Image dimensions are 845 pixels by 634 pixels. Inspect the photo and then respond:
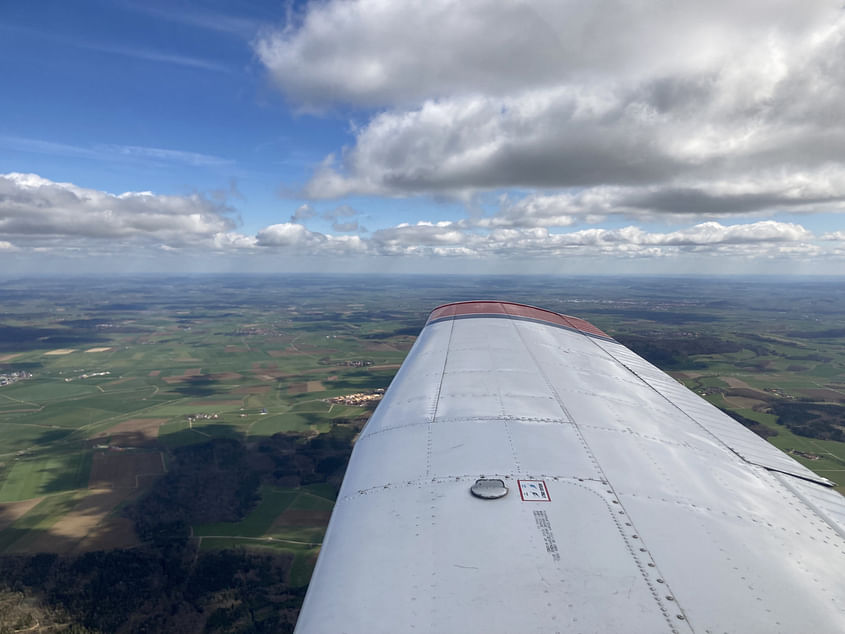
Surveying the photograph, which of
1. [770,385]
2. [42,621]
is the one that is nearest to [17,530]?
[42,621]

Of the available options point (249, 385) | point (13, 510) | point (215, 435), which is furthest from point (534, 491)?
point (249, 385)

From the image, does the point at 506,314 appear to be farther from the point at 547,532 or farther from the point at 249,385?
the point at 249,385

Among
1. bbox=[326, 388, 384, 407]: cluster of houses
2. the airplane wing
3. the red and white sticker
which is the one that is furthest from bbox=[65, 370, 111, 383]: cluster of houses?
the red and white sticker

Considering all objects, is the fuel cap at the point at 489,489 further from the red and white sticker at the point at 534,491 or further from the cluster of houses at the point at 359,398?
the cluster of houses at the point at 359,398

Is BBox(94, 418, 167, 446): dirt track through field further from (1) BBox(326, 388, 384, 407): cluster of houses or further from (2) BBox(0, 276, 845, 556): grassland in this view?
(1) BBox(326, 388, 384, 407): cluster of houses

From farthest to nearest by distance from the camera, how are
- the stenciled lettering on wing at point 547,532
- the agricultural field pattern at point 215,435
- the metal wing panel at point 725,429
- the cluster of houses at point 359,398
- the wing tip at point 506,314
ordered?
1. the cluster of houses at point 359,398
2. the agricultural field pattern at point 215,435
3. the wing tip at point 506,314
4. the metal wing panel at point 725,429
5. the stenciled lettering on wing at point 547,532

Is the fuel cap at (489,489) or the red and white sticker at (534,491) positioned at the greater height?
the fuel cap at (489,489)

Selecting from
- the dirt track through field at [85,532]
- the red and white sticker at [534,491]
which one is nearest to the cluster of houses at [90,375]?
the dirt track through field at [85,532]
